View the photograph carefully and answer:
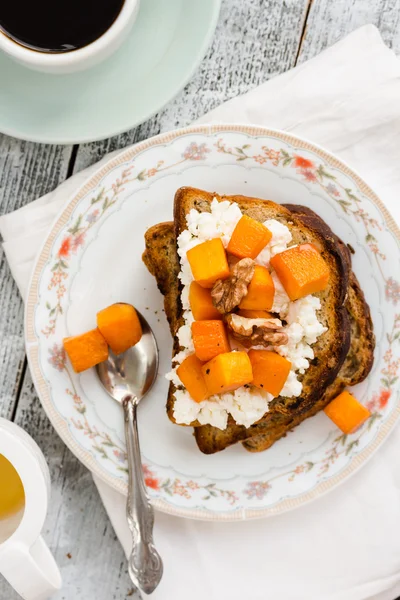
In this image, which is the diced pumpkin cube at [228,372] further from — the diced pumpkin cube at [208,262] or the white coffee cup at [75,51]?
the white coffee cup at [75,51]

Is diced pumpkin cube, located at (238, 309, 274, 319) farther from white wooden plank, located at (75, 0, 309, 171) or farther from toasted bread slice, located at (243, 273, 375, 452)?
white wooden plank, located at (75, 0, 309, 171)

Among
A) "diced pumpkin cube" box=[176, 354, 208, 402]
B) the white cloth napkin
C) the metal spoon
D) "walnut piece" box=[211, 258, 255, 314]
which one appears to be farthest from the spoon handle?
"walnut piece" box=[211, 258, 255, 314]

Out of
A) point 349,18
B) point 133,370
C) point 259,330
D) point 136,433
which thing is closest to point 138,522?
point 136,433

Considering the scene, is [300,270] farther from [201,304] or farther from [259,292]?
[201,304]

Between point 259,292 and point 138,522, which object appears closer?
point 259,292

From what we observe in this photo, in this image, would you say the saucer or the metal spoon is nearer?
the saucer

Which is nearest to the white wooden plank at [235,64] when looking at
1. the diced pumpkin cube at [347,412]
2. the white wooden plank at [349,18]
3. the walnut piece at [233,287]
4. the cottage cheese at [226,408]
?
the white wooden plank at [349,18]
